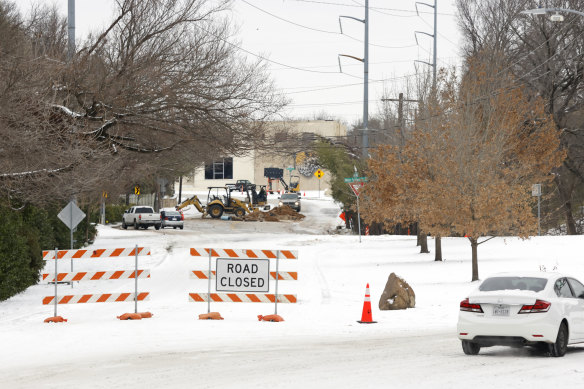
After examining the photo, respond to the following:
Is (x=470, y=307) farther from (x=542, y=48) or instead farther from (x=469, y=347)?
(x=542, y=48)

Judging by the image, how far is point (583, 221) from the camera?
62250 mm

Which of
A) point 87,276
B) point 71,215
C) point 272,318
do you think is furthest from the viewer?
point 71,215

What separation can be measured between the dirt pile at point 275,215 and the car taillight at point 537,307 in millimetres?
58884

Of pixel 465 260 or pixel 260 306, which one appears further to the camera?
pixel 465 260

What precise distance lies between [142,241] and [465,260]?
65.8 feet

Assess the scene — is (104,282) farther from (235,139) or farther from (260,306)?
(260,306)

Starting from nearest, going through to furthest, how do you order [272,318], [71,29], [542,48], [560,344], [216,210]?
[560,344]
[272,318]
[71,29]
[542,48]
[216,210]

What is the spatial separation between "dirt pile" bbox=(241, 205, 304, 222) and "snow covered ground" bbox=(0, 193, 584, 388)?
38666 millimetres

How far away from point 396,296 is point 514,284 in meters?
7.51

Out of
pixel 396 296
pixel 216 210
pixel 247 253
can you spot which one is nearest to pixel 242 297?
pixel 247 253

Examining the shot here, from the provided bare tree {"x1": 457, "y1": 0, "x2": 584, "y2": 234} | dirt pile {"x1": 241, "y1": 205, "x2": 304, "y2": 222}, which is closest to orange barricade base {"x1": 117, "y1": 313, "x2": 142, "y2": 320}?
bare tree {"x1": 457, "y1": 0, "x2": 584, "y2": 234}

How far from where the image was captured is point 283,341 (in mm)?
15500

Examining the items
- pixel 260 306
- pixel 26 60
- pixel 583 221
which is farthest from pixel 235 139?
pixel 583 221

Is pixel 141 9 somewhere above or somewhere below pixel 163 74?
above
